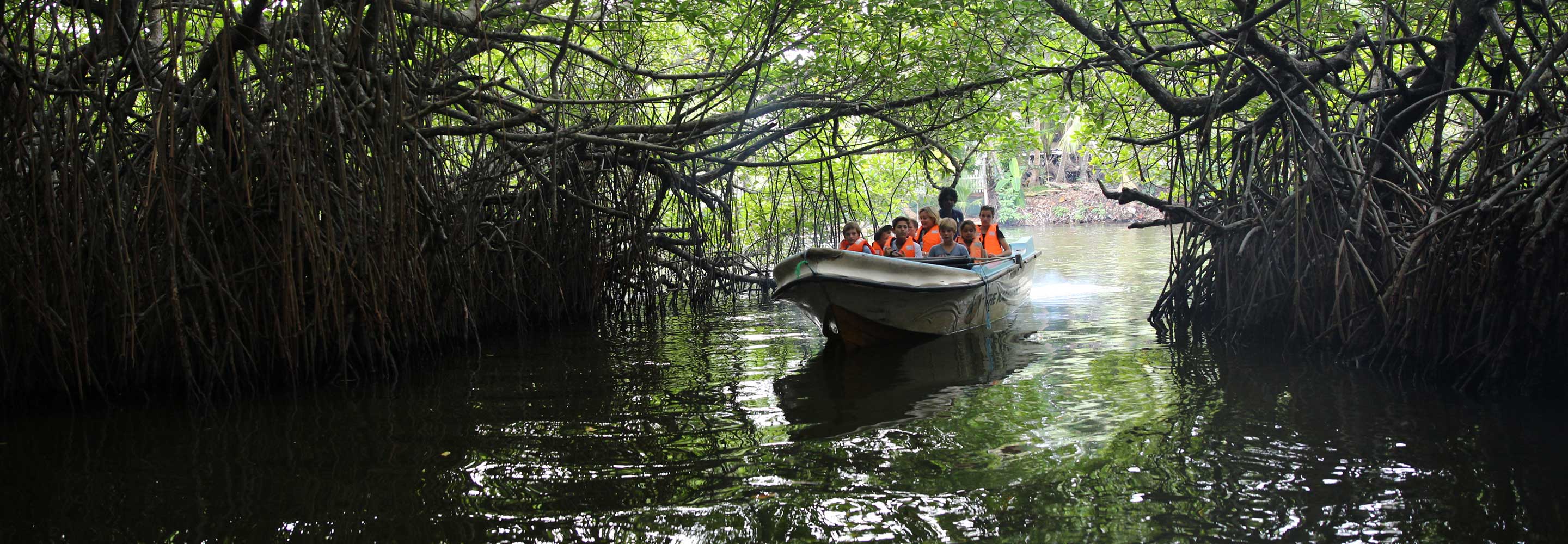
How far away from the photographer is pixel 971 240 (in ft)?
29.3

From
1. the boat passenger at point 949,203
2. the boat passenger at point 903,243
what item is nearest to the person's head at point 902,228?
the boat passenger at point 903,243

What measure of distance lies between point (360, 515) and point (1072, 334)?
572 cm

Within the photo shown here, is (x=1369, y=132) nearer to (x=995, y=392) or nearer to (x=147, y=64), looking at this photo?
(x=995, y=392)

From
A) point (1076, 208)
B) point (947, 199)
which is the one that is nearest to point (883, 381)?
point (947, 199)

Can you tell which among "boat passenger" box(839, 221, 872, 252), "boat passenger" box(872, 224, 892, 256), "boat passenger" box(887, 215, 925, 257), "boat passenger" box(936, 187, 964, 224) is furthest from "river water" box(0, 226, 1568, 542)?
"boat passenger" box(936, 187, 964, 224)

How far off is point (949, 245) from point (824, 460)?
4624mm

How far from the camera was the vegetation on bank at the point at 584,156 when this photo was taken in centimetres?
469

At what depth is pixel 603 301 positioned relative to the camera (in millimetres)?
9711

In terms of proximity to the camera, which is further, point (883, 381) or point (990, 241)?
point (990, 241)

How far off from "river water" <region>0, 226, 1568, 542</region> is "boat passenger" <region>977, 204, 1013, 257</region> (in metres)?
2.67

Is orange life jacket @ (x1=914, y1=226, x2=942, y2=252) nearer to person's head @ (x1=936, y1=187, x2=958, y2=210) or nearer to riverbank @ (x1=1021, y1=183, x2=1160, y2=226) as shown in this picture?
person's head @ (x1=936, y1=187, x2=958, y2=210)

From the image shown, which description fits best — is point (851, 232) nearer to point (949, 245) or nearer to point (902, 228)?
point (902, 228)

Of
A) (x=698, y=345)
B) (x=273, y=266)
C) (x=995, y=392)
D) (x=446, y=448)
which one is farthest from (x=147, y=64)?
(x=995, y=392)

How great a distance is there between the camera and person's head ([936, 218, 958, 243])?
8.55 m
